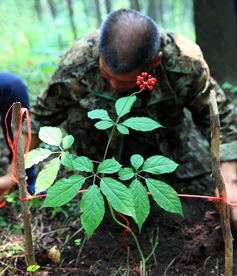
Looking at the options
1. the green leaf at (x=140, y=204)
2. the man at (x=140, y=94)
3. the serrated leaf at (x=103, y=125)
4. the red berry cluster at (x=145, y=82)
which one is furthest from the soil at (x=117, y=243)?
the red berry cluster at (x=145, y=82)

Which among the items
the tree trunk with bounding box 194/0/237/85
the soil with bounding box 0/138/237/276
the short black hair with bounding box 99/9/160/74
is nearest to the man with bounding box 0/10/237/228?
the short black hair with bounding box 99/9/160/74

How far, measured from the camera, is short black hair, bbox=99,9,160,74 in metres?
1.63

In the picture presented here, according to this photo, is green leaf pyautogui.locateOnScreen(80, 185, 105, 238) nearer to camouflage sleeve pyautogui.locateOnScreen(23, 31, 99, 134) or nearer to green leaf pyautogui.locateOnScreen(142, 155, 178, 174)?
green leaf pyautogui.locateOnScreen(142, 155, 178, 174)

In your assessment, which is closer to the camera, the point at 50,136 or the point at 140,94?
the point at 50,136

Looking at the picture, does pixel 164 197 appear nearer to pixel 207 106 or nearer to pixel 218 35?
pixel 207 106

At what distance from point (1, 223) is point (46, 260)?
18.3 inches

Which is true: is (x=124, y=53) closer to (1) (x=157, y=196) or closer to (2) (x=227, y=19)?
(1) (x=157, y=196)

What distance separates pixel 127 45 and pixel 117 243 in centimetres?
100

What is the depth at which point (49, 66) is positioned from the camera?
576cm

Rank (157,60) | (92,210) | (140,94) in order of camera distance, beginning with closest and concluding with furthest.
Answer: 1. (92,210)
2. (157,60)
3. (140,94)

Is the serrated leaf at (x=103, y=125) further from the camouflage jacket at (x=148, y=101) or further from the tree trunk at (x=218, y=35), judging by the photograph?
the tree trunk at (x=218, y=35)

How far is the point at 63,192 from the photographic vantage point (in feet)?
3.11

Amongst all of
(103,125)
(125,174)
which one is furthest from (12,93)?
(125,174)

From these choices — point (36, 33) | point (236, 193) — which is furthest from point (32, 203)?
point (36, 33)
